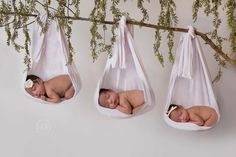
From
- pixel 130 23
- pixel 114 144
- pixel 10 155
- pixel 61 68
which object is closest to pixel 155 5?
pixel 130 23

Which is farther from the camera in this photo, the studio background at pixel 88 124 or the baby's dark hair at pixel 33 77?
the studio background at pixel 88 124

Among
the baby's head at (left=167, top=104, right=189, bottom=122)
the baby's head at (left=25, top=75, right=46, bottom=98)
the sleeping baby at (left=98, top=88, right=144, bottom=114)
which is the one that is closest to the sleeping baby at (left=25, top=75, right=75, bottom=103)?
the baby's head at (left=25, top=75, right=46, bottom=98)

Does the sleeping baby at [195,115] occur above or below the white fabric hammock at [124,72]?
below

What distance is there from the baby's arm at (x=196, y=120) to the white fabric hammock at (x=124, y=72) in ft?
0.40

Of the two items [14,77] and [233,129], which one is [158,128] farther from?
[14,77]

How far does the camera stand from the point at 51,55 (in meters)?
1.35

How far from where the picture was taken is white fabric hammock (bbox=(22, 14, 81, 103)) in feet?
4.31

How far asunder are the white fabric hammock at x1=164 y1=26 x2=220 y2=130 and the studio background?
149 mm

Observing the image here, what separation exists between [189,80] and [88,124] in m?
0.39

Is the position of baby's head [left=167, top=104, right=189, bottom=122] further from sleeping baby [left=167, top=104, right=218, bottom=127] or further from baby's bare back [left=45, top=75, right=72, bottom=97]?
baby's bare back [left=45, top=75, right=72, bottom=97]

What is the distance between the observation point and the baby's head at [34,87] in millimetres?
1299

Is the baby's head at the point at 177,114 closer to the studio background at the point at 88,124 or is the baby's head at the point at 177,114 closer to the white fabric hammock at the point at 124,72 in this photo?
the white fabric hammock at the point at 124,72

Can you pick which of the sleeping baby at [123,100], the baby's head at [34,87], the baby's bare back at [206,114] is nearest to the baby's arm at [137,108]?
the sleeping baby at [123,100]

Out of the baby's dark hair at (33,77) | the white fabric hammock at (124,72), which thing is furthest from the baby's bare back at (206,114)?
the baby's dark hair at (33,77)
